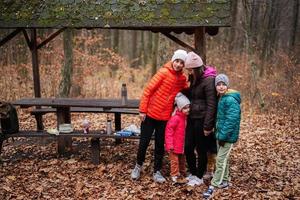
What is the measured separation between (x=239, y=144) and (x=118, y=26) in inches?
157

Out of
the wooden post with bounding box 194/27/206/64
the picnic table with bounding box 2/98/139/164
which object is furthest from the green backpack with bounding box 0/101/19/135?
the wooden post with bounding box 194/27/206/64

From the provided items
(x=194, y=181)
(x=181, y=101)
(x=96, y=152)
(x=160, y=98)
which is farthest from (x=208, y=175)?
(x=96, y=152)

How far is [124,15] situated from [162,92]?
6.85ft

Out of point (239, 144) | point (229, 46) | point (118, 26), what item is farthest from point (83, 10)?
point (229, 46)

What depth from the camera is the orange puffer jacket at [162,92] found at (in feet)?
21.0

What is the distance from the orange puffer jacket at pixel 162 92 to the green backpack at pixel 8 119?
2.87 metres

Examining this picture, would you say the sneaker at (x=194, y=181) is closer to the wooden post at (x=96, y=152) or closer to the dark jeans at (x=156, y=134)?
the dark jeans at (x=156, y=134)

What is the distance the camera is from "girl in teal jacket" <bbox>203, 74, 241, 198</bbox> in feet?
19.3

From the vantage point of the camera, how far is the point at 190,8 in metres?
7.46

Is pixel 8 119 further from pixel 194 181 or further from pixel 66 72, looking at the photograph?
pixel 66 72

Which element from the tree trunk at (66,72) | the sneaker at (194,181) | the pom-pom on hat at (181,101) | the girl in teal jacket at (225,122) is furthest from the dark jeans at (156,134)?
the tree trunk at (66,72)

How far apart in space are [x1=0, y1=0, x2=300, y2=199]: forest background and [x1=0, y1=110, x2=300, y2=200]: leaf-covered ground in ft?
0.06

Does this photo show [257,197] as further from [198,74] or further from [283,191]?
[198,74]

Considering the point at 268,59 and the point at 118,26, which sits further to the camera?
the point at 268,59
